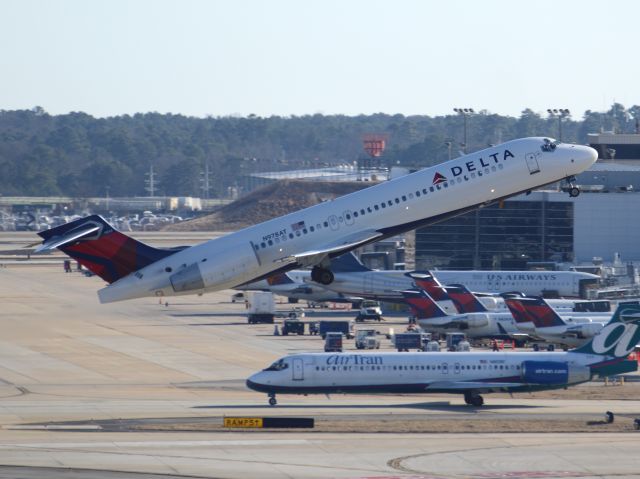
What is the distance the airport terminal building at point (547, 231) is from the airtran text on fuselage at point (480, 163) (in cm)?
10328

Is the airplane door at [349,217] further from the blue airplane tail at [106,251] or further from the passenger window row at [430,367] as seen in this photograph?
the passenger window row at [430,367]

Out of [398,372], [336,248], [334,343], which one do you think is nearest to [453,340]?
[334,343]

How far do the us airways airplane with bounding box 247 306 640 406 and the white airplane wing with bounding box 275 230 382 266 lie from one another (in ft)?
51.9

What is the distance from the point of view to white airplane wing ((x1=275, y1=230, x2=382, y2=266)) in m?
85.1

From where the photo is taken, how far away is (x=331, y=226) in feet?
282

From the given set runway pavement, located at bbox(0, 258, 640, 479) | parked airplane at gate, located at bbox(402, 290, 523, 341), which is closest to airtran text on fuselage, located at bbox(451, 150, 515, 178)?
runway pavement, located at bbox(0, 258, 640, 479)

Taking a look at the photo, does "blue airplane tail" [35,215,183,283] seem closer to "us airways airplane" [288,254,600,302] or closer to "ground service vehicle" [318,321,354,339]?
"ground service vehicle" [318,321,354,339]

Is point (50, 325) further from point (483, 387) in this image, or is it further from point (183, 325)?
point (483, 387)

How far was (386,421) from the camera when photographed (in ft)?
297

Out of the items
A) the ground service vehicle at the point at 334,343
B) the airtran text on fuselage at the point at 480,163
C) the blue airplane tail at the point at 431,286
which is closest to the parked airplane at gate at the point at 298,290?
the blue airplane tail at the point at 431,286

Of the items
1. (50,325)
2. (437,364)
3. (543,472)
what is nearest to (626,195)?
(50,325)

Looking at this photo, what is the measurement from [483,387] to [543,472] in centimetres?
2791

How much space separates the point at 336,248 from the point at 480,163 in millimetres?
10556

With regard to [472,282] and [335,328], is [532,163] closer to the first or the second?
[335,328]
